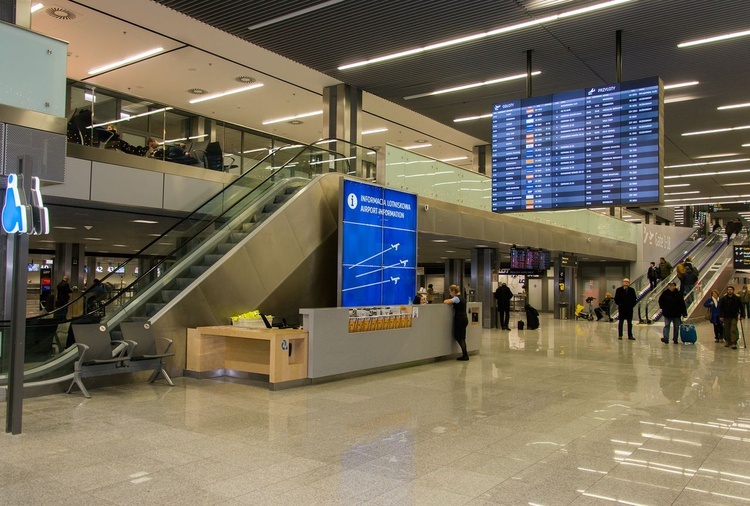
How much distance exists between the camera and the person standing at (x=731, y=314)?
50.1ft

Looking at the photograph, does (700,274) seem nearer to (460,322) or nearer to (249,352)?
(460,322)

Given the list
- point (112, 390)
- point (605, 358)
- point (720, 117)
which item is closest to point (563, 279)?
point (720, 117)

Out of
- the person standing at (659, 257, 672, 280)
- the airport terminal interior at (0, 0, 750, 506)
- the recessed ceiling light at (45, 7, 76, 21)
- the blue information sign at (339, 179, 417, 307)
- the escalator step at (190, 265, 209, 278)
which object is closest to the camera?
the airport terminal interior at (0, 0, 750, 506)

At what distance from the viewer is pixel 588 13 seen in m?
9.30

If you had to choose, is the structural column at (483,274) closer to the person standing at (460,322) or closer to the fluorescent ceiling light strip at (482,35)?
the person standing at (460,322)

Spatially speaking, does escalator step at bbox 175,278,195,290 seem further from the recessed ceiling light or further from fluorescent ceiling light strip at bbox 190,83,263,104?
fluorescent ceiling light strip at bbox 190,83,263,104

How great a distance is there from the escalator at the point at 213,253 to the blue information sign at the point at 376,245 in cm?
92

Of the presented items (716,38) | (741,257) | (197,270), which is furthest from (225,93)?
(741,257)

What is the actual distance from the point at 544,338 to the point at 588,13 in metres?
10.2

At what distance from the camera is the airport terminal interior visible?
16.7ft

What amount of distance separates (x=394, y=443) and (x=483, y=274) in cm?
1584

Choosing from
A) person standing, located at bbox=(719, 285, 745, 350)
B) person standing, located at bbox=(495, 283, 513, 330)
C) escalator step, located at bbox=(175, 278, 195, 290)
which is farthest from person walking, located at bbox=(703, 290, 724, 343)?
escalator step, located at bbox=(175, 278, 195, 290)

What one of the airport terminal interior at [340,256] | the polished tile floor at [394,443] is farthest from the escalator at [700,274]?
the polished tile floor at [394,443]

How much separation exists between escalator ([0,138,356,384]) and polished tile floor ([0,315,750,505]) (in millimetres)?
961
